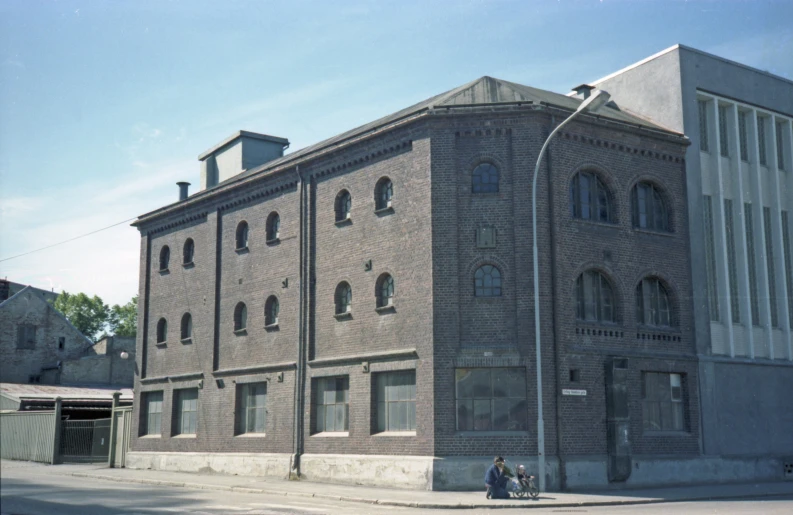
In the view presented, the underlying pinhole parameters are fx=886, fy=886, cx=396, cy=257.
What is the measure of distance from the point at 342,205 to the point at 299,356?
5.54 metres

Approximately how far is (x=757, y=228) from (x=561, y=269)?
11.1m

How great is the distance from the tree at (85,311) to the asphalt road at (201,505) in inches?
2981

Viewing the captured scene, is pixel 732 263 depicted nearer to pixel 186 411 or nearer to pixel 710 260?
pixel 710 260

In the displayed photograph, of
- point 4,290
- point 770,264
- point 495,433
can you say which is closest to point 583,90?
point 770,264

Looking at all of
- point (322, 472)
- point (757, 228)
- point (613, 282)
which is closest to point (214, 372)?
point (322, 472)

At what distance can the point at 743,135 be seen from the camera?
34312 millimetres

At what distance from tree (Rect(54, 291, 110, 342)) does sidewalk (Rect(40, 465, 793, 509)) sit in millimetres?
69564

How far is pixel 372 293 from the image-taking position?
28.9 meters

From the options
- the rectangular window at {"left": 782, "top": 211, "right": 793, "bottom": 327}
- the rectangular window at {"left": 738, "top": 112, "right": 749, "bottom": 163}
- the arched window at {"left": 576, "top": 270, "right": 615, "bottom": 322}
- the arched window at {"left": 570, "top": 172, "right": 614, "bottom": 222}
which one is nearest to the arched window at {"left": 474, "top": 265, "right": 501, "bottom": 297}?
the arched window at {"left": 576, "top": 270, "right": 615, "bottom": 322}

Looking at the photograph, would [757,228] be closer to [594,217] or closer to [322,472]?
[594,217]

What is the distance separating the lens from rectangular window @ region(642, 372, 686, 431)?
28516mm

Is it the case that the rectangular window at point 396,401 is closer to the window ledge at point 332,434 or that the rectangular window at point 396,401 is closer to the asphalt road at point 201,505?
the window ledge at point 332,434

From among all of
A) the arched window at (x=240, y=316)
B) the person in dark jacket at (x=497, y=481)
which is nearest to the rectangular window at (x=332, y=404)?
the arched window at (x=240, y=316)

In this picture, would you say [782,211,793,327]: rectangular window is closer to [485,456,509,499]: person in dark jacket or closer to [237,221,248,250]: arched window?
[485,456,509,499]: person in dark jacket
